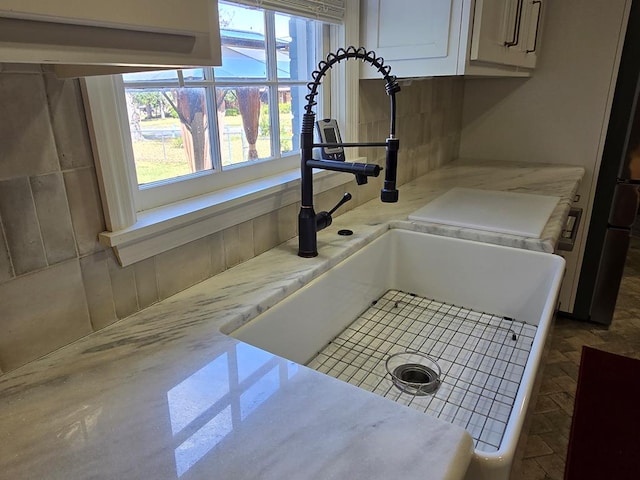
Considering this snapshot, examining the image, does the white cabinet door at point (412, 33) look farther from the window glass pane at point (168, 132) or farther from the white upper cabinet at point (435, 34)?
the window glass pane at point (168, 132)

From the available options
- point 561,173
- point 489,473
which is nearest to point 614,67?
point 561,173

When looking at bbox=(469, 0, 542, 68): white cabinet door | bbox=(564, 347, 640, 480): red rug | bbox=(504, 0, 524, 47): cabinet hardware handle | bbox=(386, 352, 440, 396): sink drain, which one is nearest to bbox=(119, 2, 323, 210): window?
bbox=(469, 0, 542, 68): white cabinet door

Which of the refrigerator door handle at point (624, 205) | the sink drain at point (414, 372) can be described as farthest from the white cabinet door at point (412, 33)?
the refrigerator door handle at point (624, 205)

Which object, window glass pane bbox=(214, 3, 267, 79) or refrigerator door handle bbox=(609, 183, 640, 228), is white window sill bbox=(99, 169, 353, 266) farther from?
refrigerator door handle bbox=(609, 183, 640, 228)

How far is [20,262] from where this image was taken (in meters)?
0.70

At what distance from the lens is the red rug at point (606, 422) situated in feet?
5.33

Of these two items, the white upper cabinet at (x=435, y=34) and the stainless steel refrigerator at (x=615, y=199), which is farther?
the stainless steel refrigerator at (x=615, y=199)

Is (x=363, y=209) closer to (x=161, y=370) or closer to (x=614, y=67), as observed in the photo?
(x=161, y=370)

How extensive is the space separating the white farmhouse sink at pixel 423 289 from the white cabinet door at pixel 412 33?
1.79 ft

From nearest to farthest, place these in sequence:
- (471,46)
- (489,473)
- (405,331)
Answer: (489,473), (405,331), (471,46)

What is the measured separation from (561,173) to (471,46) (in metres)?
1.15

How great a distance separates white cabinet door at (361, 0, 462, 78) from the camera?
136cm

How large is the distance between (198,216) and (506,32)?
1.37 metres

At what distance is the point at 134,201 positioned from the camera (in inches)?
35.4
